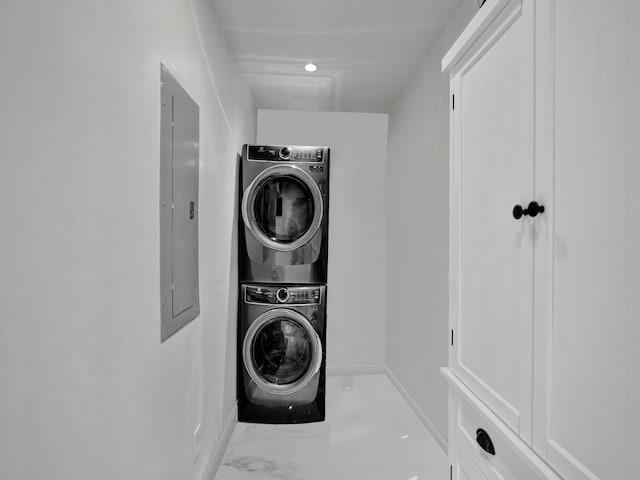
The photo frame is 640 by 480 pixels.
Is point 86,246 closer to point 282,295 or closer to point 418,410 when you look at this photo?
point 282,295

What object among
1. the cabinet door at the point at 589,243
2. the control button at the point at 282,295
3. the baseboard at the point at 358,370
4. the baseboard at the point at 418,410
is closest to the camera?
the cabinet door at the point at 589,243

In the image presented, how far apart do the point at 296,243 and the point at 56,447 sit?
6.79 feet

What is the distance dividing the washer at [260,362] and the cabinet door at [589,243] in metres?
2.02

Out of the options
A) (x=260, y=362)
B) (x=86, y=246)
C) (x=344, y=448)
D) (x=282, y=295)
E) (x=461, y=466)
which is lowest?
(x=344, y=448)

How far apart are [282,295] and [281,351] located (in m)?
0.45

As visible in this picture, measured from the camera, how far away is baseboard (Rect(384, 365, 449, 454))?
2380 mm

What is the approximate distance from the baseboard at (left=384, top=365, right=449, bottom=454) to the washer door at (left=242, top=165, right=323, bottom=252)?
1487 millimetres

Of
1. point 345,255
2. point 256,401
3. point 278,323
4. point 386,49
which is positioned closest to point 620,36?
point 386,49

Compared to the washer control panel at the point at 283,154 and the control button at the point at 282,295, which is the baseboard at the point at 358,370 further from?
the washer control panel at the point at 283,154

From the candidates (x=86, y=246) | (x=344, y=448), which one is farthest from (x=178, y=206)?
(x=344, y=448)

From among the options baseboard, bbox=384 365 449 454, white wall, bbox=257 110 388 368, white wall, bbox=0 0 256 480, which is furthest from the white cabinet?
white wall, bbox=257 110 388 368

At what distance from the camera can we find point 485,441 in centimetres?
99

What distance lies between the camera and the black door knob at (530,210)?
794 mm

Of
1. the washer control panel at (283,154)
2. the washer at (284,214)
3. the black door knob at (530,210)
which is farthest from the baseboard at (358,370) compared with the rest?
the black door knob at (530,210)
